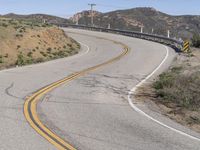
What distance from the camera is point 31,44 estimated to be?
3725 centimetres

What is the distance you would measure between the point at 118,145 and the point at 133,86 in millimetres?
11054

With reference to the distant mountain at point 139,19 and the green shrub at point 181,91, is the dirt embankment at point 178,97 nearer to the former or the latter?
the green shrub at point 181,91

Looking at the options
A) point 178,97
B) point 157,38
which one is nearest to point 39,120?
point 178,97

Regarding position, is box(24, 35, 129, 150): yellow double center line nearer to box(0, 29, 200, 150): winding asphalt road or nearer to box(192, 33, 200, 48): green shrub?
box(0, 29, 200, 150): winding asphalt road

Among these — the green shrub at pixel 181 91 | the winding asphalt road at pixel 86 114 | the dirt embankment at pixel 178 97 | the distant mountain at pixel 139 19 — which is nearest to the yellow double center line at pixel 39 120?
the winding asphalt road at pixel 86 114

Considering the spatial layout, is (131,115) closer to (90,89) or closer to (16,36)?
(90,89)

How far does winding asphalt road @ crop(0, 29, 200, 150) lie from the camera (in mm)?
10156

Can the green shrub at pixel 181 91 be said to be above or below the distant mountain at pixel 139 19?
above

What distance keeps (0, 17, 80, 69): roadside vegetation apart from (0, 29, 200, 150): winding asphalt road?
21.8 ft

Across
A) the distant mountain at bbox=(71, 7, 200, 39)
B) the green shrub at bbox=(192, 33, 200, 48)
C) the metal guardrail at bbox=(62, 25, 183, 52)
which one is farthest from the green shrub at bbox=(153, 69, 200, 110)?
the distant mountain at bbox=(71, 7, 200, 39)

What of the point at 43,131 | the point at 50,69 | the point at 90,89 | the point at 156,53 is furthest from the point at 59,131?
the point at 156,53

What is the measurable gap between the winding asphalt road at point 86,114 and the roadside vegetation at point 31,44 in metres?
6.64

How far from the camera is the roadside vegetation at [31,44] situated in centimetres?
3303

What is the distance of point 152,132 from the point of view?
1136 cm
